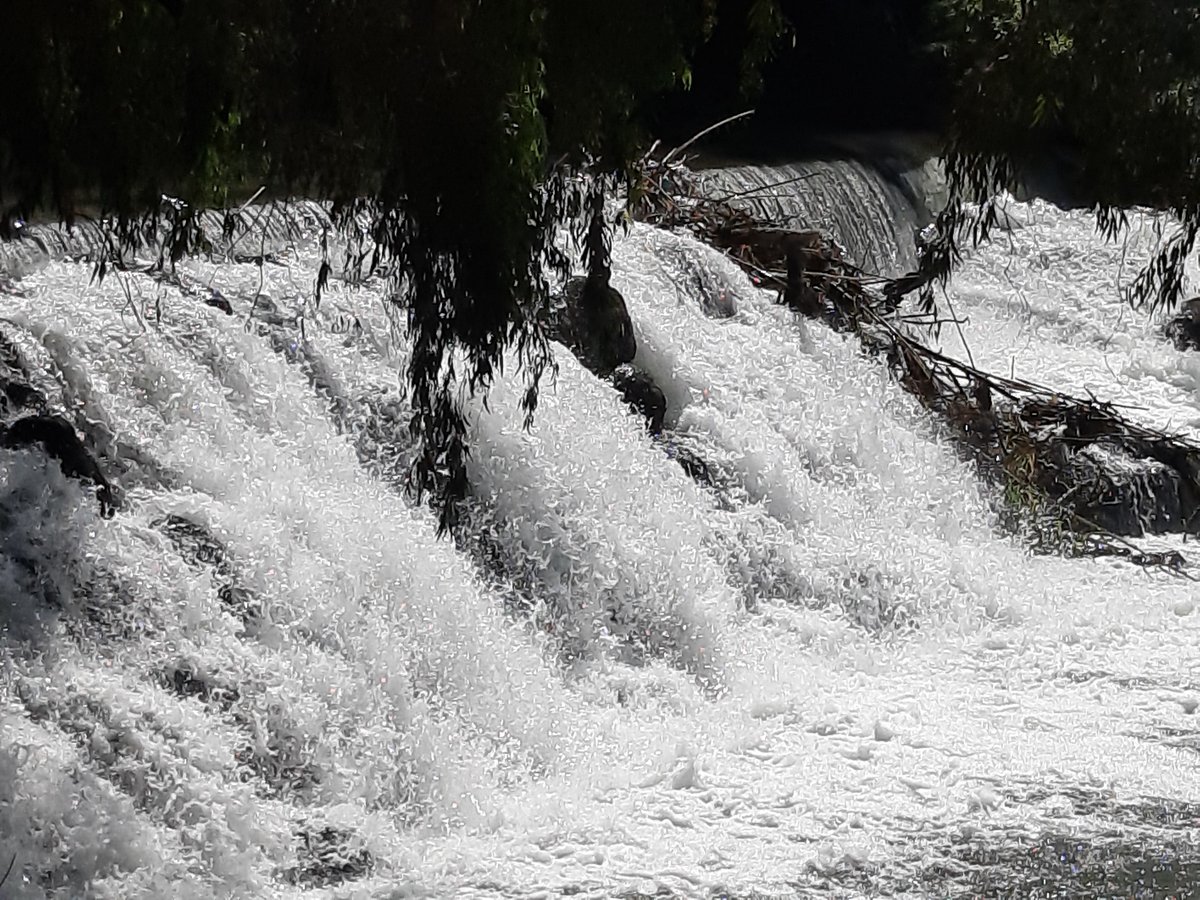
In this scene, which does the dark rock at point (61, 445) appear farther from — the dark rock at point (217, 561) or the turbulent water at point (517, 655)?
the dark rock at point (217, 561)

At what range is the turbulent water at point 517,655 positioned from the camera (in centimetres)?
559

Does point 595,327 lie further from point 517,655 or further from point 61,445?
point 61,445

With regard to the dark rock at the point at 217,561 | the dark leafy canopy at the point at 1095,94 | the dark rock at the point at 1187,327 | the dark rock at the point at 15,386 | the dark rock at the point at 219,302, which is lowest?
the dark rock at the point at 217,561

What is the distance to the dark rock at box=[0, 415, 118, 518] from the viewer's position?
6051 mm

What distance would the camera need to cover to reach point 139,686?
5.69 m

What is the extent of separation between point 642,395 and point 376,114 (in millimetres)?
4162

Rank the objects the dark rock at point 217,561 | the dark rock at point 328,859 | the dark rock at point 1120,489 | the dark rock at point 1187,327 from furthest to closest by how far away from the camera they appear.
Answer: the dark rock at point 1187,327 → the dark rock at point 1120,489 → the dark rock at point 217,561 → the dark rock at point 328,859

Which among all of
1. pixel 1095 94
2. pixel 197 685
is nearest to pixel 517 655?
pixel 197 685

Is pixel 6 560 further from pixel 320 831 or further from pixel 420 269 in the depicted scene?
pixel 420 269

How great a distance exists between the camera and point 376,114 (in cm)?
471

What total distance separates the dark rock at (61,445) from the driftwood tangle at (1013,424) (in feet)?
16.2

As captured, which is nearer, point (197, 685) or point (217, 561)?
point (197, 685)

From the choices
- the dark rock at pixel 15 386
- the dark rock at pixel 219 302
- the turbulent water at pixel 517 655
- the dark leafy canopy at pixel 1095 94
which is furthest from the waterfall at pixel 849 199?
the dark leafy canopy at pixel 1095 94

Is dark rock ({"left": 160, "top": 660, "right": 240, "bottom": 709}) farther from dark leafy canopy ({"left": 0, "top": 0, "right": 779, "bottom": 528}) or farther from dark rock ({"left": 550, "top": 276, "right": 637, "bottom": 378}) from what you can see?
dark rock ({"left": 550, "top": 276, "right": 637, "bottom": 378})
